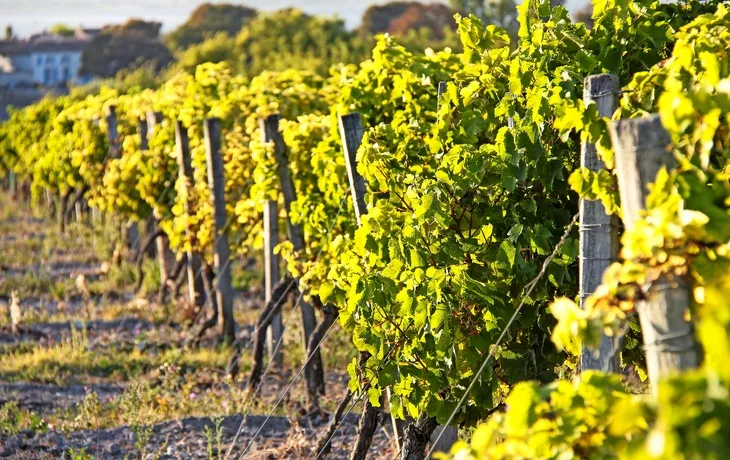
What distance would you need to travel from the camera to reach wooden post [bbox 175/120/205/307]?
995cm

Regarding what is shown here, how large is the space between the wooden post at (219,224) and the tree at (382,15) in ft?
249

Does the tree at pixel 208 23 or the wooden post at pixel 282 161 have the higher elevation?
the tree at pixel 208 23

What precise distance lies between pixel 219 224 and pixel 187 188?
0.88 m

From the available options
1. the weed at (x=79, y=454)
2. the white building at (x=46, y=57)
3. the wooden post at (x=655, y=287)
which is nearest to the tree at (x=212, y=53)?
the white building at (x=46, y=57)

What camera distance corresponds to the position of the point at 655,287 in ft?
7.93

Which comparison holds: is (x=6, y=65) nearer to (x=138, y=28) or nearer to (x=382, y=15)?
(x=138, y=28)

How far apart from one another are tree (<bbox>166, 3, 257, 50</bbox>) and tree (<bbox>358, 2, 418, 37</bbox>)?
9273 millimetres

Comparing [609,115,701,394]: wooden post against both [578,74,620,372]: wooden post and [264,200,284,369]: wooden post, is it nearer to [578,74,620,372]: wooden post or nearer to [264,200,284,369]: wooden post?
[578,74,620,372]: wooden post

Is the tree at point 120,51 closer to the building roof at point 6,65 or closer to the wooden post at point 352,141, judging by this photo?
the building roof at point 6,65

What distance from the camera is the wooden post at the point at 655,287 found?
237 centimetres

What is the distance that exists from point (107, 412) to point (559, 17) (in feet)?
14.4

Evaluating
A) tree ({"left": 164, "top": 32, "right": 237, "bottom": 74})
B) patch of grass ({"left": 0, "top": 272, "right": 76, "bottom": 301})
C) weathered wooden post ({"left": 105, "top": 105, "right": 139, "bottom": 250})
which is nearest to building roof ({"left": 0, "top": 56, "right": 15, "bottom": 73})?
tree ({"left": 164, "top": 32, "right": 237, "bottom": 74})

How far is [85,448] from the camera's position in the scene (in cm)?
639

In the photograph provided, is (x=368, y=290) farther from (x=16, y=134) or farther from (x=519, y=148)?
(x=16, y=134)
